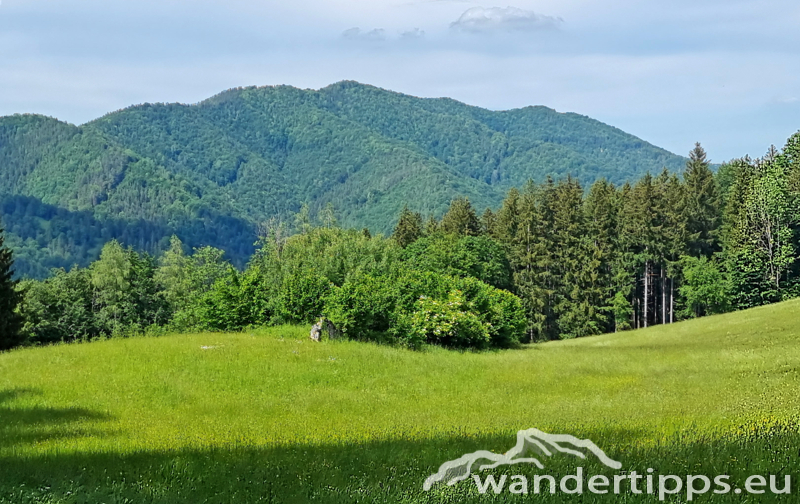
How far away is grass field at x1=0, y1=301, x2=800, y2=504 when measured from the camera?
26.7 ft

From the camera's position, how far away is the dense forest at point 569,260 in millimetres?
61094

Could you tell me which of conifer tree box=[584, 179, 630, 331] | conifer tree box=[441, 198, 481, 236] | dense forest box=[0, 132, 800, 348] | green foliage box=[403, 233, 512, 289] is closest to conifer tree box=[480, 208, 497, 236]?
dense forest box=[0, 132, 800, 348]

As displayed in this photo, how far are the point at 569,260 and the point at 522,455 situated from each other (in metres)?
66.0

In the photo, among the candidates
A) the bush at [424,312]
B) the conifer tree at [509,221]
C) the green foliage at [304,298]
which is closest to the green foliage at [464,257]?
the conifer tree at [509,221]

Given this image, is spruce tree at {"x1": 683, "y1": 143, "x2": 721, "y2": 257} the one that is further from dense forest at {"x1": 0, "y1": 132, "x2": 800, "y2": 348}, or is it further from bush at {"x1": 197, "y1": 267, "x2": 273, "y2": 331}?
bush at {"x1": 197, "y1": 267, "x2": 273, "y2": 331}

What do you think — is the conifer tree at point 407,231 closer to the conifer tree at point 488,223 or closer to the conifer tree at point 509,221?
the conifer tree at point 488,223

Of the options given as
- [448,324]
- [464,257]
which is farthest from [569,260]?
[448,324]

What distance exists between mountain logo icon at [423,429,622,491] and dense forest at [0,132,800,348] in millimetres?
33856

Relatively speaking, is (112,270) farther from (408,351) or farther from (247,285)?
(408,351)

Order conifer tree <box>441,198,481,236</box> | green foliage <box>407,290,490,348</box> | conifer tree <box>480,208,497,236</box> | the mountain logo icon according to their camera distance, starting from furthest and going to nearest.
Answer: conifer tree <box>480,208,497,236</box>
conifer tree <box>441,198,481,236</box>
green foliage <box>407,290,490,348</box>
the mountain logo icon

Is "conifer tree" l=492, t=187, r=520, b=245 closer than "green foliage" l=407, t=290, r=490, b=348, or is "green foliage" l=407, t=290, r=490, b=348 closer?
"green foliage" l=407, t=290, r=490, b=348

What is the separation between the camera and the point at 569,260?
238ft

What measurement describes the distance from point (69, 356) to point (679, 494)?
23.0 metres

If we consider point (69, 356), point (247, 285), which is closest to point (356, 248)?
point (247, 285)
